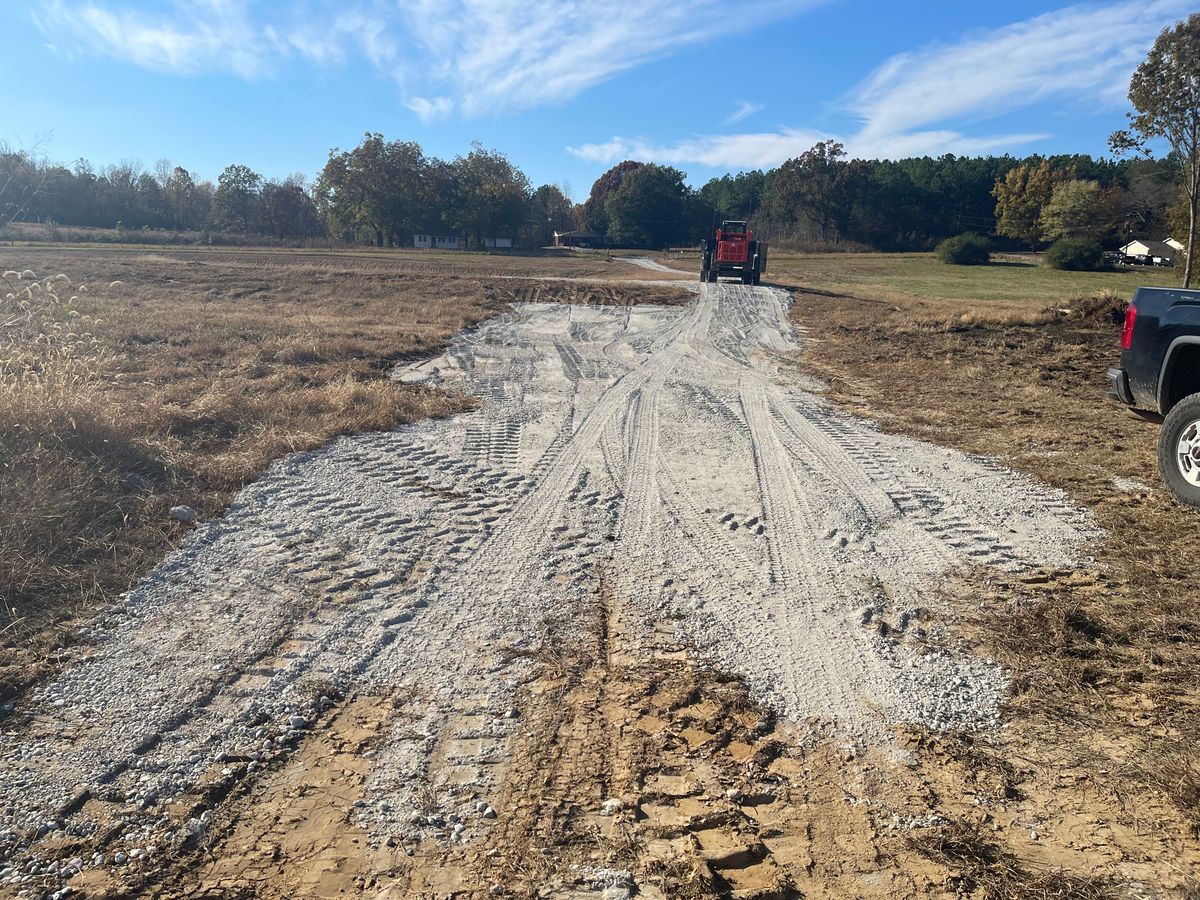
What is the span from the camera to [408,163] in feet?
246

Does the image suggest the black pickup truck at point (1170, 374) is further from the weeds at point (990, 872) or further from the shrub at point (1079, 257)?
the shrub at point (1079, 257)

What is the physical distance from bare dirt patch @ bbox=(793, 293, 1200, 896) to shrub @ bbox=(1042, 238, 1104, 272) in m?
44.9

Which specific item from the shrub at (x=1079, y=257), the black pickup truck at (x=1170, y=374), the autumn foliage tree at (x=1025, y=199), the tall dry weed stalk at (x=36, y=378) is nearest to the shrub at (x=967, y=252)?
the shrub at (x=1079, y=257)

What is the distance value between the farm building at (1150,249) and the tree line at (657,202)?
4.48ft

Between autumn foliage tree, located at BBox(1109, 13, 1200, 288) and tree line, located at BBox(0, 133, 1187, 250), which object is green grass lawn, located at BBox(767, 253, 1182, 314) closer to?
autumn foliage tree, located at BBox(1109, 13, 1200, 288)

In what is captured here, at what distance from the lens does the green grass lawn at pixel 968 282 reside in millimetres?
27009

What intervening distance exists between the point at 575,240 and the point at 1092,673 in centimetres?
9588

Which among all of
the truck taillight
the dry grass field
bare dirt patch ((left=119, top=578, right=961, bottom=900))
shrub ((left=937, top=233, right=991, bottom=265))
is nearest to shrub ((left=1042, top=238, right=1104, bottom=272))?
shrub ((left=937, top=233, right=991, bottom=265))

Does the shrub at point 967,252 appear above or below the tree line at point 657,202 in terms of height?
below

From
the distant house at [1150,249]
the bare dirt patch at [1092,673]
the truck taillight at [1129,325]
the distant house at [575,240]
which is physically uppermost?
the distant house at [575,240]

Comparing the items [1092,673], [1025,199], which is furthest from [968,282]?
[1025,199]

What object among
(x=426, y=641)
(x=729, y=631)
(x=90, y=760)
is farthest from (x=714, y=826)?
(x=90, y=760)

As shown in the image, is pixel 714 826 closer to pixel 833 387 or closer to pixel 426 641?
pixel 426 641

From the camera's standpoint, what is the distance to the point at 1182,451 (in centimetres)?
606
